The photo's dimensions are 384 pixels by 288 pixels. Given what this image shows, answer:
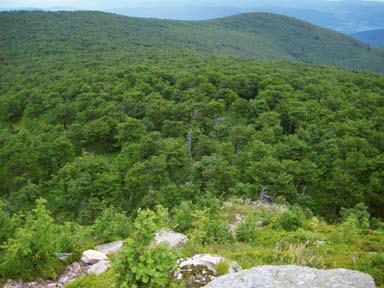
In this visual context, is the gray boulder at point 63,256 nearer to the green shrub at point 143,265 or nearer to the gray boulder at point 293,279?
the green shrub at point 143,265

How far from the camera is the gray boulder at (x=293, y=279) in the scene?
22.5 feet

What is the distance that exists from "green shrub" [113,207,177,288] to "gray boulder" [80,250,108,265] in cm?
441

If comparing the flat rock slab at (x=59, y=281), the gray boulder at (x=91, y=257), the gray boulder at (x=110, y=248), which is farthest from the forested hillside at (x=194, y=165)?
the gray boulder at (x=110, y=248)

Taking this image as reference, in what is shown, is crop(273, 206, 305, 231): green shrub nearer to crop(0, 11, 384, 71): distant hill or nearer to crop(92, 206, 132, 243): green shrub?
crop(92, 206, 132, 243): green shrub

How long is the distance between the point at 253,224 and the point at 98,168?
2620 centimetres

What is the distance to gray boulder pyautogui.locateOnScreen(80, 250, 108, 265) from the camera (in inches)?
449

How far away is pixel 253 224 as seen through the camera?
531 inches

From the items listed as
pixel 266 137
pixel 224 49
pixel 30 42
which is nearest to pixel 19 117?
pixel 266 137

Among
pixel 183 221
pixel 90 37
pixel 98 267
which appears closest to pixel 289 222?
pixel 183 221

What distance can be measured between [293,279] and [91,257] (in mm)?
7084

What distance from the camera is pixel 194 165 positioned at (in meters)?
35.0

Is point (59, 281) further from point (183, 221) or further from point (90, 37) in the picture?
point (90, 37)

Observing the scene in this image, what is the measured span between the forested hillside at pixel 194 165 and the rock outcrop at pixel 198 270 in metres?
0.94

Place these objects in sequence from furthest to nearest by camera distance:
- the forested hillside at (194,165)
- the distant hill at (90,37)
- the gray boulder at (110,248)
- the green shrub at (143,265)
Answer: the distant hill at (90,37) < the gray boulder at (110,248) < the forested hillside at (194,165) < the green shrub at (143,265)
